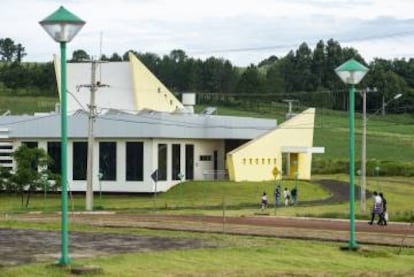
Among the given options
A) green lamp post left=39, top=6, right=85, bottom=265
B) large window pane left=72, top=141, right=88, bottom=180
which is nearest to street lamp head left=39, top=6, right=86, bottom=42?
green lamp post left=39, top=6, right=85, bottom=265

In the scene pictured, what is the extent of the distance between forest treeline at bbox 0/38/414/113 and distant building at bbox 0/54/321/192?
53378 mm

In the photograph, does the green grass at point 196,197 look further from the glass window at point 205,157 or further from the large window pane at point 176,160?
the glass window at point 205,157

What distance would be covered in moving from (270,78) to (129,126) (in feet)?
309

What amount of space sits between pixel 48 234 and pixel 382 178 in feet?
222

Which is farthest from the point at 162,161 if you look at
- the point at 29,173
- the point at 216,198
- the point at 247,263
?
the point at 247,263

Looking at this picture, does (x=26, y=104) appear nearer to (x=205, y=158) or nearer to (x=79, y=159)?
(x=205, y=158)

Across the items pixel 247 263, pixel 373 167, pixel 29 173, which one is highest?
pixel 29 173

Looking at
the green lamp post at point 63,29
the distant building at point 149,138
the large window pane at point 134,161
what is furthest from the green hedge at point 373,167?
the green lamp post at point 63,29

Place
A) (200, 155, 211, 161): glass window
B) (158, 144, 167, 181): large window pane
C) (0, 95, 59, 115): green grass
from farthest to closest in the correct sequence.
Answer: (0, 95, 59, 115): green grass
(200, 155, 211, 161): glass window
(158, 144, 167, 181): large window pane

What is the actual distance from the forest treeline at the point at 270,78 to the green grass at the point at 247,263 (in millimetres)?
113404

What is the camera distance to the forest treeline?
14888 cm

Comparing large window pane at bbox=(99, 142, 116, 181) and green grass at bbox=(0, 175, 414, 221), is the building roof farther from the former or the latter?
green grass at bbox=(0, 175, 414, 221)

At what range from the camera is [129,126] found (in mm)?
72062

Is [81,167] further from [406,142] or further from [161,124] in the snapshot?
[406,142]
